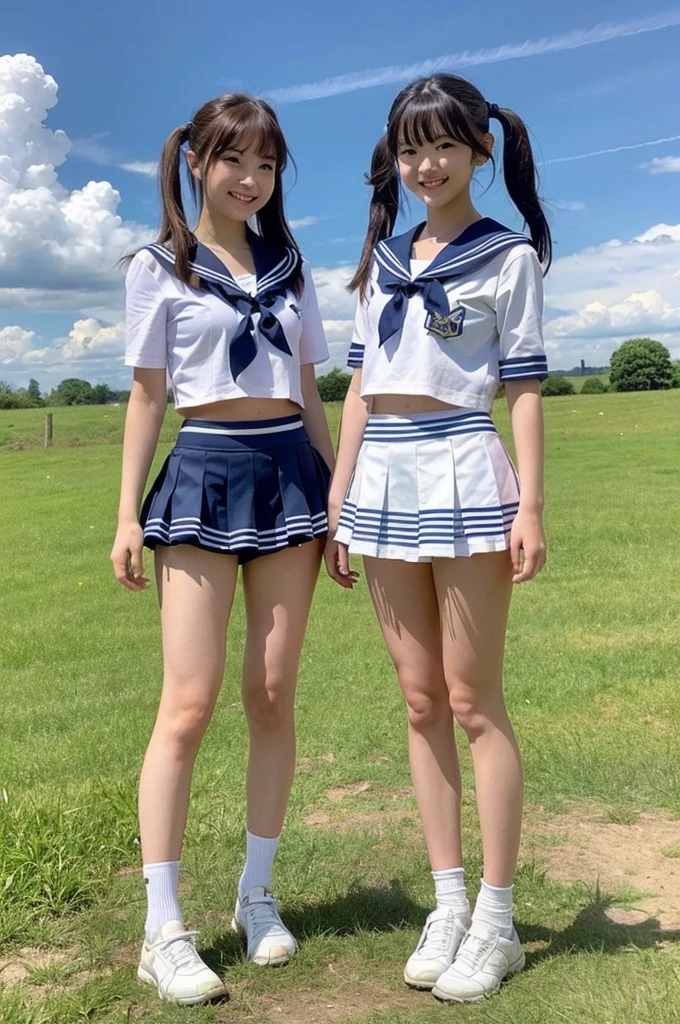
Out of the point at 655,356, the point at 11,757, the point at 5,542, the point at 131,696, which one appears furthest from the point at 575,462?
the point at 655,356

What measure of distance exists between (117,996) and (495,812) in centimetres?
116

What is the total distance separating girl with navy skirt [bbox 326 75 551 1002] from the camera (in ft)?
8.58

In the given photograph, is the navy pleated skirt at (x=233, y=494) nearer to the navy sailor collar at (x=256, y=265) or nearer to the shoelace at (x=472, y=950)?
the navy sailor collar at (x=256, y=265)

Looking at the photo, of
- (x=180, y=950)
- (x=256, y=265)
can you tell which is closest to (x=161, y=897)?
(x=180, y=950)

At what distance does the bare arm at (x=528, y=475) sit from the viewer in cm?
261

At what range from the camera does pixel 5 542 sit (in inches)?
511

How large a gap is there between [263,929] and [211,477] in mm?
1348

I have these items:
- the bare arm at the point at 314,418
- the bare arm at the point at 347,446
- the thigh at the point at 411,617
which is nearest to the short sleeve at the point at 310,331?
the bare arm at the point at 314,418

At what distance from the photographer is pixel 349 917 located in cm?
317

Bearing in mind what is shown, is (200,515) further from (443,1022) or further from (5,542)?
(5,542)

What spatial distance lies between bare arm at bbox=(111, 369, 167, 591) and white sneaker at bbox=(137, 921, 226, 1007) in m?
1.00

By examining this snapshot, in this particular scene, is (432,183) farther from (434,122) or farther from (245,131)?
(245,131)

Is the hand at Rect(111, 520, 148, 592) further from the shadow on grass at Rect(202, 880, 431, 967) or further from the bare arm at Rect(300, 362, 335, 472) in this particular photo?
the shadow on grass at Rect(202, 880, 431, 967)

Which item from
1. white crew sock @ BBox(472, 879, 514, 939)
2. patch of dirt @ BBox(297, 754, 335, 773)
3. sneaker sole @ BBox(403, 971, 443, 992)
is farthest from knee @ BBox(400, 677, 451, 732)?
patch of dirt @ BBox(297, 754, 335, 773)
